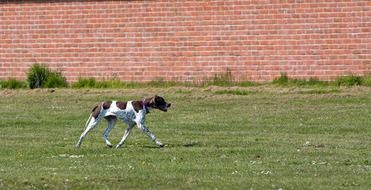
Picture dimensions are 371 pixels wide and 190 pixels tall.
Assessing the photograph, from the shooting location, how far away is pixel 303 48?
2955cm

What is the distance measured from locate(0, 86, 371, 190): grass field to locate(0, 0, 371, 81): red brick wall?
0.92 meters

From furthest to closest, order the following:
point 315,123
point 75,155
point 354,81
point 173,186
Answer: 1. point 354,81
2. point 315,123
3. point 75,155
4. point 173,186

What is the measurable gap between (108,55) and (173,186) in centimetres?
1708

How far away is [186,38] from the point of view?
3081 cm

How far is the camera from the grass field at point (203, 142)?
15461mm

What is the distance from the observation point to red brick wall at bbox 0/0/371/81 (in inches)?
1149

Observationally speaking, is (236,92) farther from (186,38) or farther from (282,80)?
(186,38)

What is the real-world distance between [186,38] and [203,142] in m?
10.7

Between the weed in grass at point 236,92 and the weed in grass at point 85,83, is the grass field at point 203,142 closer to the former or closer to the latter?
the weed in grass at point 236,92

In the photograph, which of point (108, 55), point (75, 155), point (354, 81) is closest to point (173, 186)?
point (75, 155)

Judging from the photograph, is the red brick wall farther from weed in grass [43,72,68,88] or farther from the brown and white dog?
the brown and white dog

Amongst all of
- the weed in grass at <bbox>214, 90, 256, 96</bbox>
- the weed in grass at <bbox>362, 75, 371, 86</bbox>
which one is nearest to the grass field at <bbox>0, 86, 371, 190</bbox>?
the weed in grass at <bbox>214, 90, 256, 96</bbox>

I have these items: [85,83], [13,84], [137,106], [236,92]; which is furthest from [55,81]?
[137,106]

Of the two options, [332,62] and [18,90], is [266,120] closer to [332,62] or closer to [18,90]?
[332,62]
